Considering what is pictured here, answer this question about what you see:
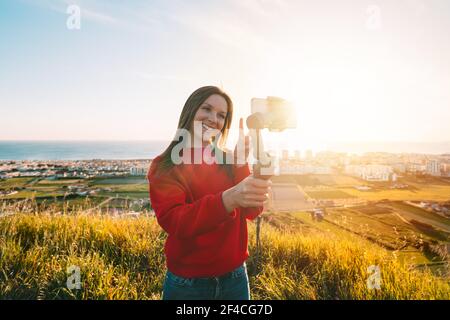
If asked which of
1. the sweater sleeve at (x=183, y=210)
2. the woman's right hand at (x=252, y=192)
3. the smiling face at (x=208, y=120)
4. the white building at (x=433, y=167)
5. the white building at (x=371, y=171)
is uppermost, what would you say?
the smiling face at (x=208, y=120)

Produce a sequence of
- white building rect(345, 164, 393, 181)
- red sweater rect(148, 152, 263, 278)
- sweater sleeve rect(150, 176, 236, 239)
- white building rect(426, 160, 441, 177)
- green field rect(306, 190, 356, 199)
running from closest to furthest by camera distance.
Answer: sweater sleeve rect(150, 176, 236, 239) < red sweater rect(148, 152, 263, 278) < white building rect(426, 160, 441, 177) < green field rect(306, 190, 356, 199) < white building rect(345, 164, 393, 181)

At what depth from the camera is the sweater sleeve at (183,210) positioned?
153 centimetres

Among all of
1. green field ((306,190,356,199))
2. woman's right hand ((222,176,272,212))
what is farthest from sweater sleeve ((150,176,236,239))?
green field ((306,190,356,199))

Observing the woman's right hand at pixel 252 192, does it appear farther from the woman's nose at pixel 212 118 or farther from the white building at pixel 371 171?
the white building at pixel 371 171

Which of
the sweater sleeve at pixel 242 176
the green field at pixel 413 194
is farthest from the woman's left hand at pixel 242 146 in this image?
the green field at pixel 413 194

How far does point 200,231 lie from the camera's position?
1582mm

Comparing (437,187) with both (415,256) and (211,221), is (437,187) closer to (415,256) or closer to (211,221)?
(415,256)

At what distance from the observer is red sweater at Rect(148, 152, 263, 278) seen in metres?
1.68

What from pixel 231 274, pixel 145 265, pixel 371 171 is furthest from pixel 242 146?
pixel 371 171

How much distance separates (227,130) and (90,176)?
24870 mm

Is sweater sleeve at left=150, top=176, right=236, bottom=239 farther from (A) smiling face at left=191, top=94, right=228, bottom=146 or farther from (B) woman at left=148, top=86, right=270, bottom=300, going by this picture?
(A) smiling face at left=191, top=94, right=228, bottom=146
